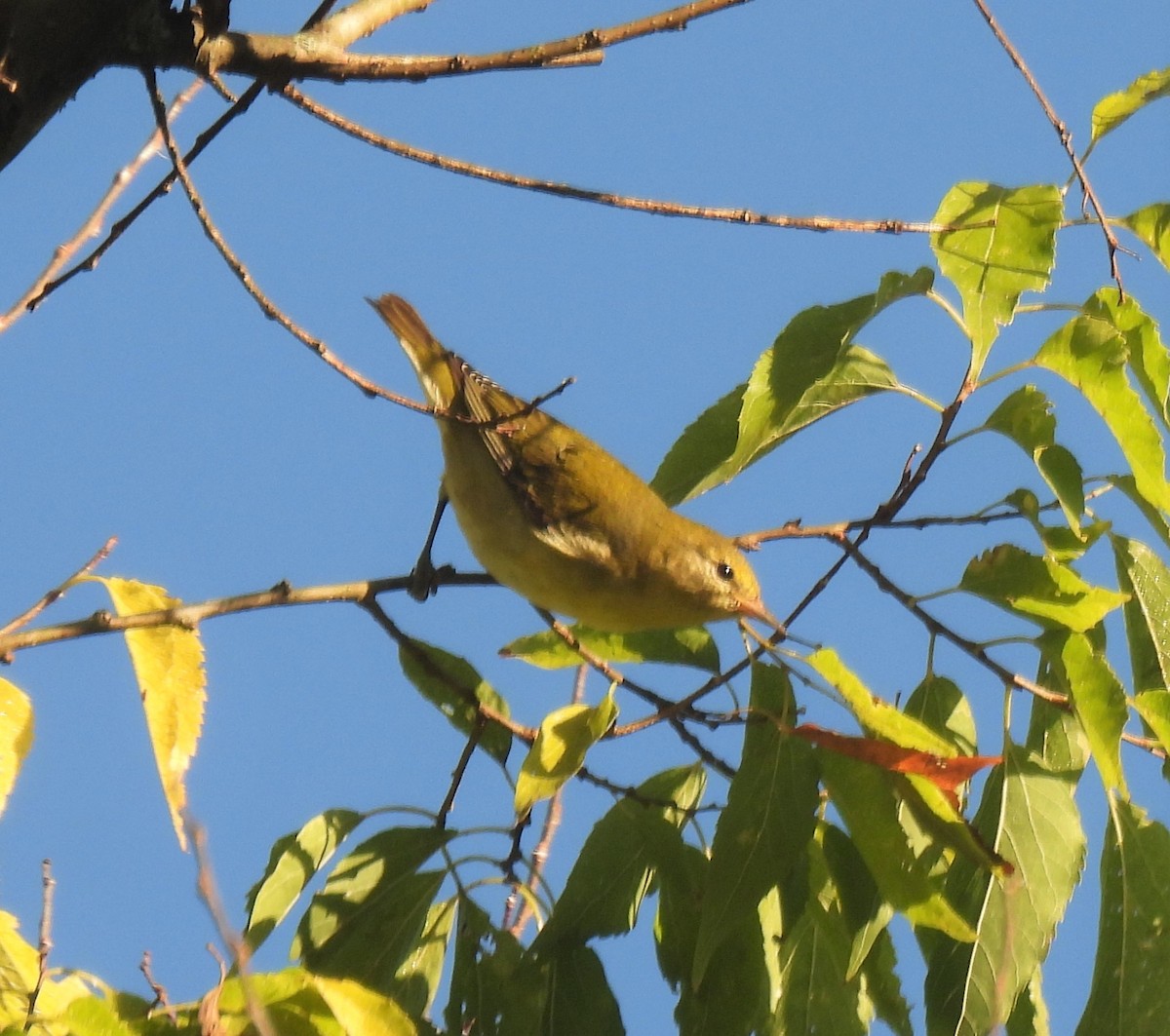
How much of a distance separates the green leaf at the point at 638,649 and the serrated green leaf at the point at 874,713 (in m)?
0.73

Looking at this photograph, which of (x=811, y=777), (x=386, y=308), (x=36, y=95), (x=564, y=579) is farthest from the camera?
(x=386, y=308)

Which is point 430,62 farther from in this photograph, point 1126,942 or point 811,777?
point 1126,942

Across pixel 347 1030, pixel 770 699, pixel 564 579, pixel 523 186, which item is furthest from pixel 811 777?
pixel 564 579

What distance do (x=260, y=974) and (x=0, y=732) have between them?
592 mm

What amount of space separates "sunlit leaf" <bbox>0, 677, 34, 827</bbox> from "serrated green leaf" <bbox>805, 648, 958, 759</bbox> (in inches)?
52.5

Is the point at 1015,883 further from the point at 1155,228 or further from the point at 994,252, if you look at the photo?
the point at 1155,228

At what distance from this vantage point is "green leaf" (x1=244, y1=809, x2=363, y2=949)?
258 cm

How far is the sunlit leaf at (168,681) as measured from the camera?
7.07 feet

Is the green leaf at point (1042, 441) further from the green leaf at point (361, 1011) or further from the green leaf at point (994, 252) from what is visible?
the green leaf at point (361, 1011)

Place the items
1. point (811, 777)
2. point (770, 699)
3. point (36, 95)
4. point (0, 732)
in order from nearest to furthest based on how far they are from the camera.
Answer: point (36, 95), point (0, 732), point (811, 777), point (770, 699)

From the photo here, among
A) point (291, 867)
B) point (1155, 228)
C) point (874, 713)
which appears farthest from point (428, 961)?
point (1155, 228)

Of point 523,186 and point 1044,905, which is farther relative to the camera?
point 1044,905

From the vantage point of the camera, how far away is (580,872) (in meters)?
2.76

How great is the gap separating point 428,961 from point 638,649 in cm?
84
